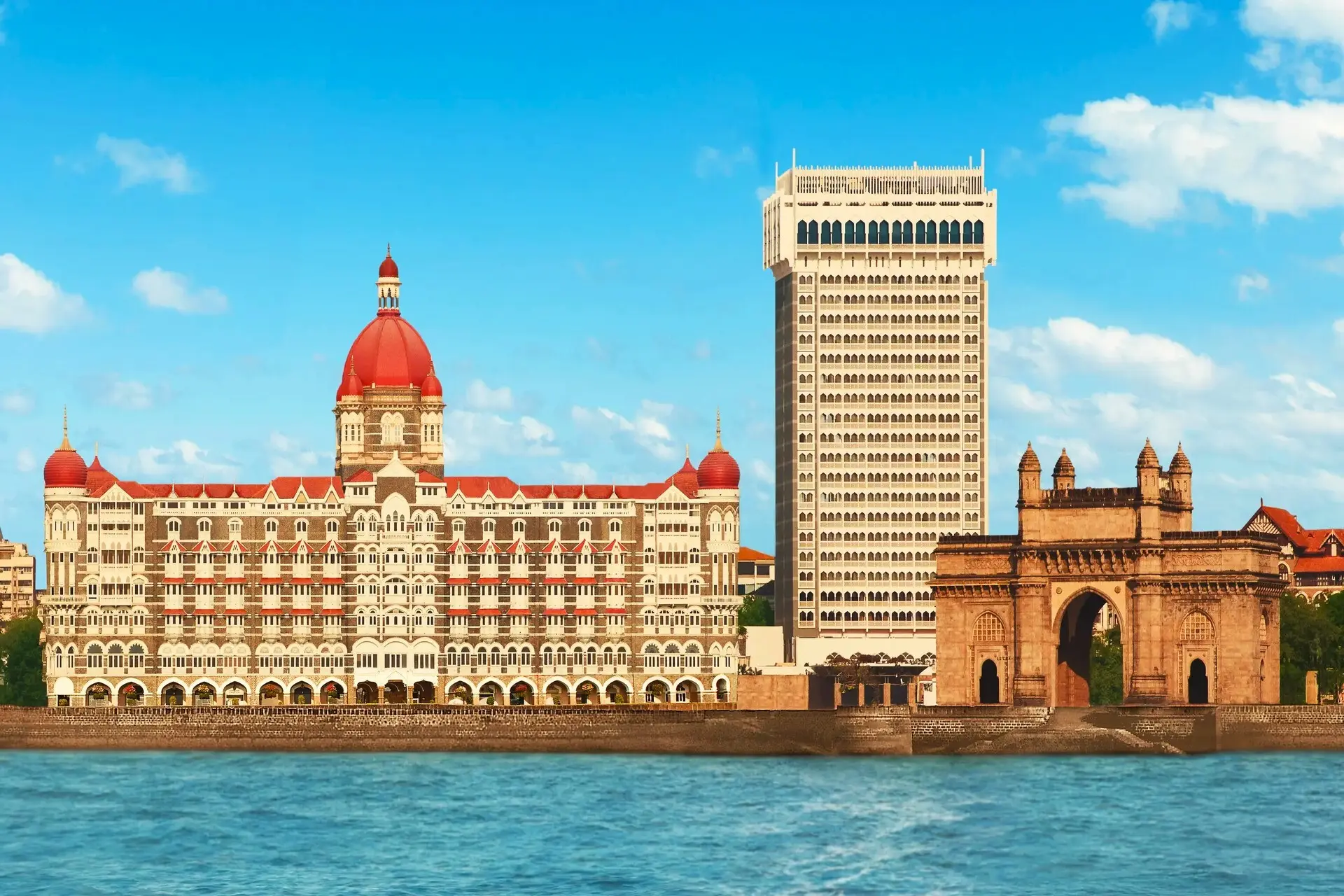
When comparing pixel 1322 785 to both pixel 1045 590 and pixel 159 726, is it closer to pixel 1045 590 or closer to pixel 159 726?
pixel 1045 590

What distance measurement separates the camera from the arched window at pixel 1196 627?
187 metres

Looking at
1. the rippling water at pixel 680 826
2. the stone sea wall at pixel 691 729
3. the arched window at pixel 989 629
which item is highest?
the arched window at pixel 989 629

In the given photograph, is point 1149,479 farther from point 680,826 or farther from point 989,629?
point 680,826

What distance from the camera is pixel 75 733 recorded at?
7638 inches

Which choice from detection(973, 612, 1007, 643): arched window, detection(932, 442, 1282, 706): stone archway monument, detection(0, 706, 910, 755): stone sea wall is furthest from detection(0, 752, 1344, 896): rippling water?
detection(973, 612, 1007, 643): arched window

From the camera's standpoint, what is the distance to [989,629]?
638 feet

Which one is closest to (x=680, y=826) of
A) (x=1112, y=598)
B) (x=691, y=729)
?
(x=691, y=729)

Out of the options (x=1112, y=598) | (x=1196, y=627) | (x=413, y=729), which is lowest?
(x=413, y=729)

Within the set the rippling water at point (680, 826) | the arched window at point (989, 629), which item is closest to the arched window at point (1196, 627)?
the rippling water at point (680, 826)

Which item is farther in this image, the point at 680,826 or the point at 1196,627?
the point at 1196,627

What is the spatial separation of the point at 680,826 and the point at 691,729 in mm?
55771

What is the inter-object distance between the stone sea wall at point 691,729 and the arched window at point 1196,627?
23.7 ft

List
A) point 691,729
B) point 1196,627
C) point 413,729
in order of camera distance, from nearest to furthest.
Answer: point 691,729 < point 1196,627 < point 413,729

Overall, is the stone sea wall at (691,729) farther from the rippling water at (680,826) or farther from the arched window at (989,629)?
the arched window at (989,629)
